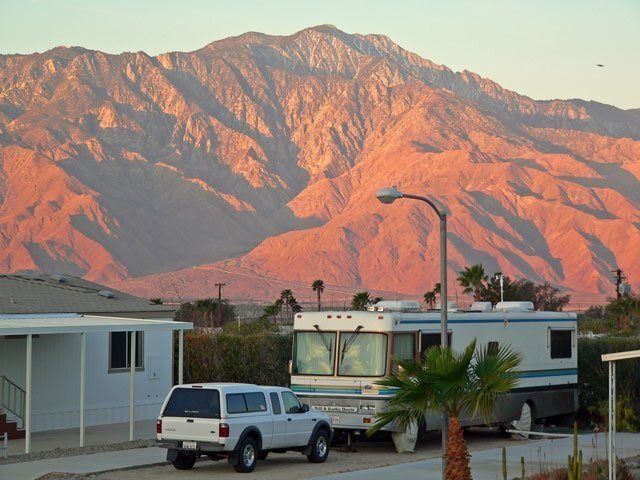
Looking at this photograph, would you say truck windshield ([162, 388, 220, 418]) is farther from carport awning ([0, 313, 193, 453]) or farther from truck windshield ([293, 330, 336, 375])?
truck windshield ([293, 330, 336, 375])

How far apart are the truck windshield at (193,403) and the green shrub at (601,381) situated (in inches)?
569

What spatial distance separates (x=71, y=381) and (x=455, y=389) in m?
16.1

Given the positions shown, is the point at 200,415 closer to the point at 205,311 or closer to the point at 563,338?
the point at 563,338

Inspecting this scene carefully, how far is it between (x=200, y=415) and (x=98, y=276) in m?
181

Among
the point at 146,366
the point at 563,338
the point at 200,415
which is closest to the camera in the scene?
the point at 200,415

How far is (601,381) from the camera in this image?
33375 millimetres

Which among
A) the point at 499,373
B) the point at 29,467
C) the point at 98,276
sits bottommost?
the point at 29,467

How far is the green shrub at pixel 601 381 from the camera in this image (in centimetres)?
3275

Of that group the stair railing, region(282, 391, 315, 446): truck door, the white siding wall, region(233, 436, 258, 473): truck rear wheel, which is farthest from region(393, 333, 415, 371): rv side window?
the stair railing

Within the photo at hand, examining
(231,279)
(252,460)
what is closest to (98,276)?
(231,279)

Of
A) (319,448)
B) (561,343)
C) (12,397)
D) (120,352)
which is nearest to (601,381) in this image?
(561,343)

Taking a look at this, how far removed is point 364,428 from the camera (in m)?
25.2

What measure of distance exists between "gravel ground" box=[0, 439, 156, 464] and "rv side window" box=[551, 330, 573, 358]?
9786 mm

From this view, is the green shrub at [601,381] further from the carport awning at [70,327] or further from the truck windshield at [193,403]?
the truck windshield at [193,403]
